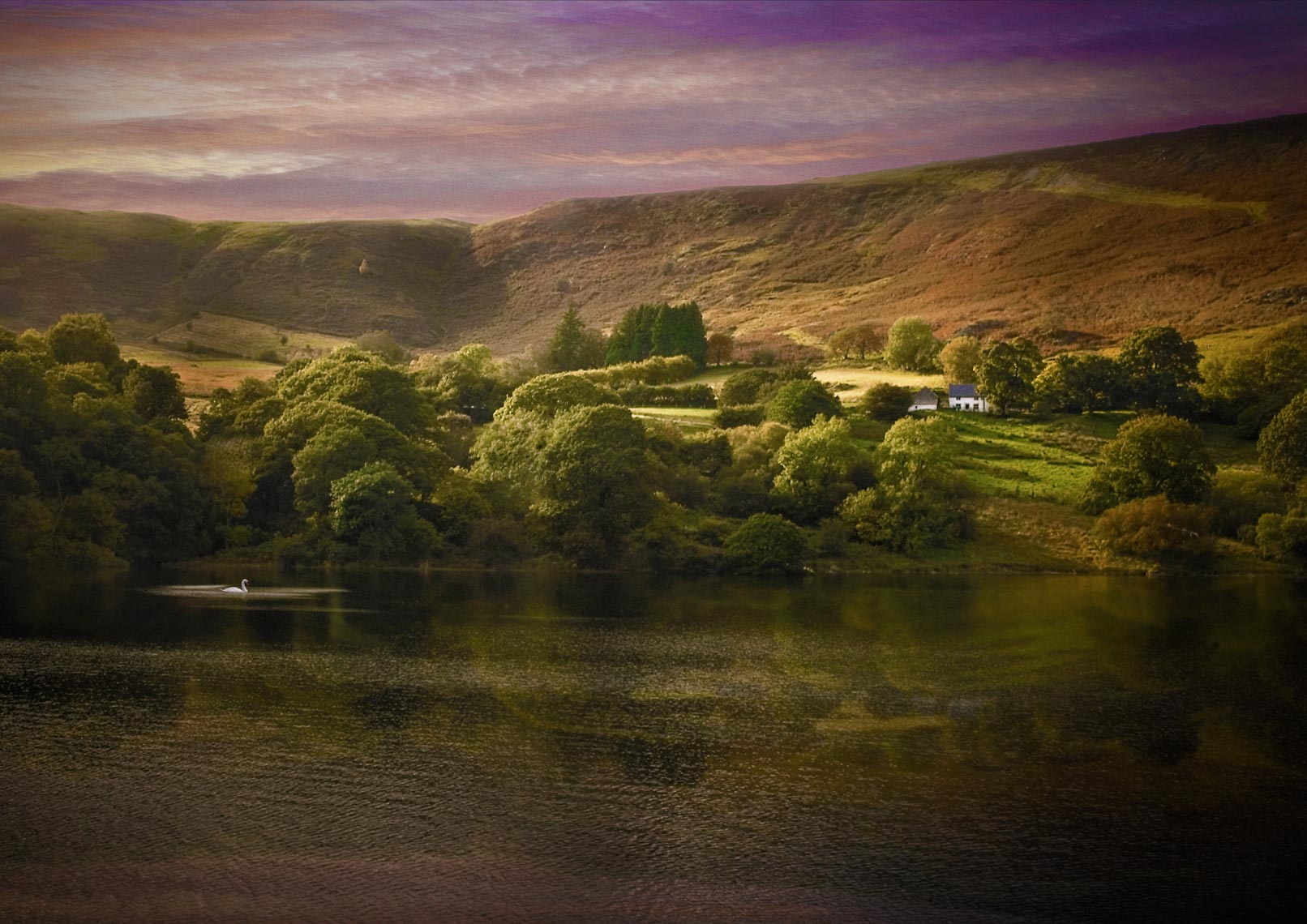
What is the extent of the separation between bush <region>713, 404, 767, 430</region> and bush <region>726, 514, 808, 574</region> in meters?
21.1

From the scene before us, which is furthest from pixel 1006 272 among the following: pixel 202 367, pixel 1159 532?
pixel 202 367

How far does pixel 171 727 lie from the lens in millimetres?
33625

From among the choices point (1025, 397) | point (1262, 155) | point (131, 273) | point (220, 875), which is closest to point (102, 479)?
point (220, 875)

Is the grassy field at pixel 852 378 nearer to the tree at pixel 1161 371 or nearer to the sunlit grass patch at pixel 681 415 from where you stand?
the sunlit grass patch at pixel 681 415

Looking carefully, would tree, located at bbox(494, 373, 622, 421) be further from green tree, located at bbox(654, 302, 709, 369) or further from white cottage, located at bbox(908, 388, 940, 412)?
green tree, located at bbox(654, 302, 709, 369)

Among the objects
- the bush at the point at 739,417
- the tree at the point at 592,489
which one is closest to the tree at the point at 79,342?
the tree at the point at 592,489

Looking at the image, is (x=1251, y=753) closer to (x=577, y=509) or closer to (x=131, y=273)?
(x=577, y=509)

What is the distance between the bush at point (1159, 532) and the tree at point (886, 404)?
23622 mm

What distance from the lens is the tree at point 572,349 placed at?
459 feet

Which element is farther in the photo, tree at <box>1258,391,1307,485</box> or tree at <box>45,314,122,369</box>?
tree at <box>45,314,122,369</box>

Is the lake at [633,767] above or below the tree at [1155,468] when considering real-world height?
below

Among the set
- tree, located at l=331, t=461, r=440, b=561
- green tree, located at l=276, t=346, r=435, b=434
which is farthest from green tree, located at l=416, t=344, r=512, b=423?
tree, located at l=331, t=461, r=440, b=561

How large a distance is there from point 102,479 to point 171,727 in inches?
1624

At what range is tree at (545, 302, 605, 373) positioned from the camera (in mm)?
140000
